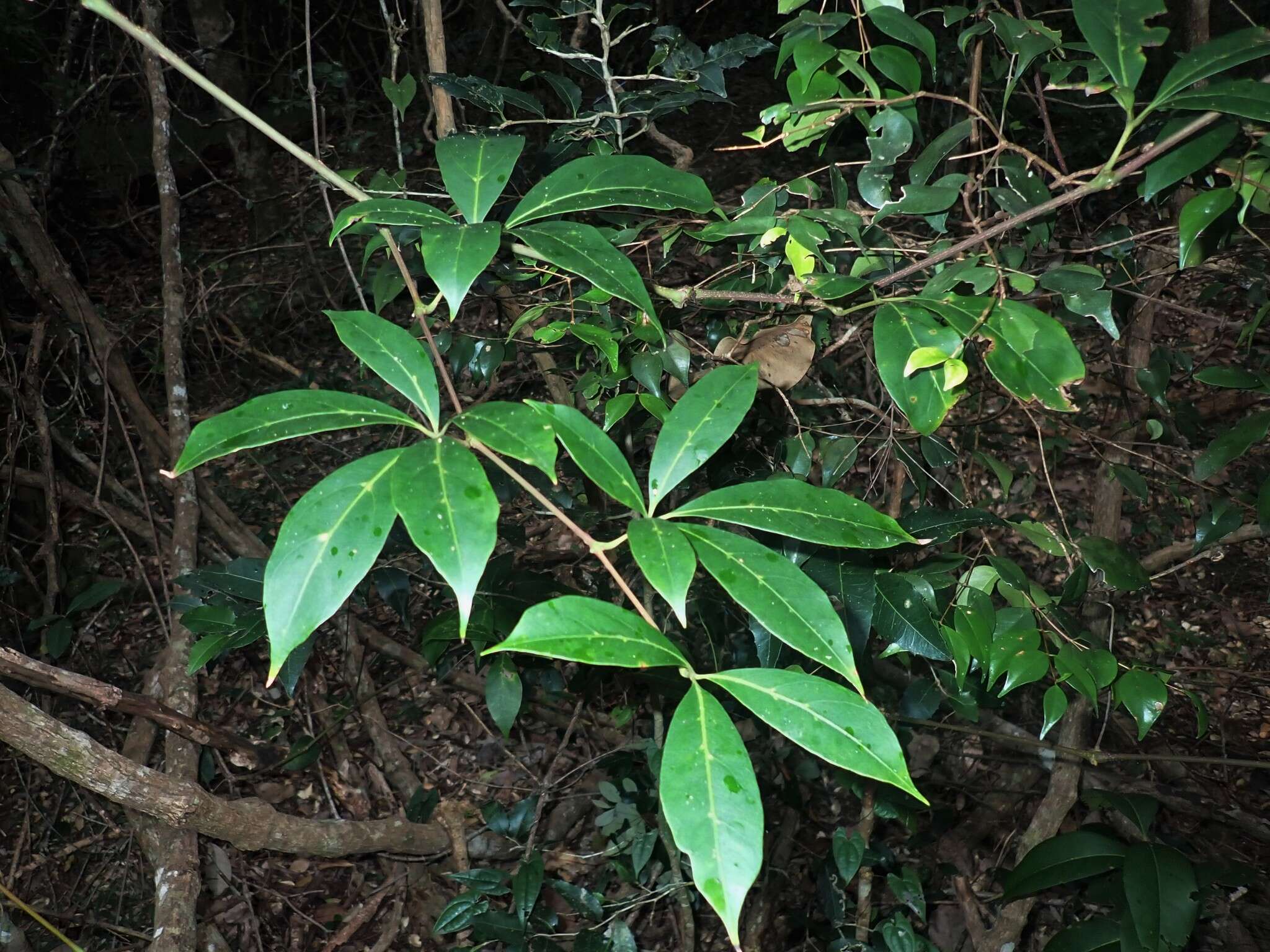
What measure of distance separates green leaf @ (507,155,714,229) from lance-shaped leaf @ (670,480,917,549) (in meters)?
0.25

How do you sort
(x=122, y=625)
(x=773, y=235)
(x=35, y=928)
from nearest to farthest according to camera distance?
(x=773, y=235)
(x=35, y=928)
(x=122, y=625)

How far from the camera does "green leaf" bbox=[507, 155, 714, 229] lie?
28.2 inches

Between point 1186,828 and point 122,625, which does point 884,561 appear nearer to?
point 1186,828

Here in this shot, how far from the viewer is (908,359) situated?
70cm

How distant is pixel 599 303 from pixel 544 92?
4277 millimetres

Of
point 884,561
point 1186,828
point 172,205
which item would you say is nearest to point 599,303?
point 884,561

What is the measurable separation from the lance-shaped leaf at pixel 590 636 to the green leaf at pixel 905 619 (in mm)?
509

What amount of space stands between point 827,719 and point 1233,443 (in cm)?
84

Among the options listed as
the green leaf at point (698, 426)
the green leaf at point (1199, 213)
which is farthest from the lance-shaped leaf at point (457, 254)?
the green leaf at point (1199, 213)

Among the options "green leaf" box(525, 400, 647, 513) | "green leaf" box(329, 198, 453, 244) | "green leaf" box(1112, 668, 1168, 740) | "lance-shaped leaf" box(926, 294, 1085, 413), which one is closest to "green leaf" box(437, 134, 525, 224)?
"green leaf" box(329, 198, 453, 244)

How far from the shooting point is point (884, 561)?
41.8 inches

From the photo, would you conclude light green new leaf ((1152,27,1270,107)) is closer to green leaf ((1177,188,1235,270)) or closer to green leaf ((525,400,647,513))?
green leaf ((1177,188,1235,270))

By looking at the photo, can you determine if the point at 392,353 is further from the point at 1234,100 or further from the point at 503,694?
the point at 503,694

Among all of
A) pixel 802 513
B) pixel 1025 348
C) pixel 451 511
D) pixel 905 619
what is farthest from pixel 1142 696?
pixel 451 511
